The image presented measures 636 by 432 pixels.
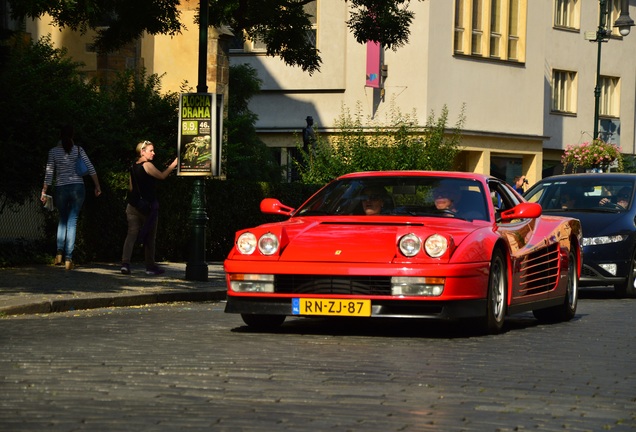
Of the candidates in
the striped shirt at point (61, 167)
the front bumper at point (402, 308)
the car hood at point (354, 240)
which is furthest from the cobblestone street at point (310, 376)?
the striped shirt at point (61, 167)

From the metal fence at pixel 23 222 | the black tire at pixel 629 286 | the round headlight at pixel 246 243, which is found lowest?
the black tire at pixel 629 286

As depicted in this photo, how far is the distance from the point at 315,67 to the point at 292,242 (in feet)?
41.3

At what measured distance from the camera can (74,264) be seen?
21109 mm

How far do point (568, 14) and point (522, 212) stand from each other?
40.7 metres

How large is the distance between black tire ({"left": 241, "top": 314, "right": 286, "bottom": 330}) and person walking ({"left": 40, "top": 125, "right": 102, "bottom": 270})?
7466mm

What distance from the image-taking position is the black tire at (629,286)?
1953cm

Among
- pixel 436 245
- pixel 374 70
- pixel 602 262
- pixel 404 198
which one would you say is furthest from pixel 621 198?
pixel 374 70

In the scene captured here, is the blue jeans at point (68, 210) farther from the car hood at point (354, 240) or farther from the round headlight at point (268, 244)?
the round headlight at point (268, 244)

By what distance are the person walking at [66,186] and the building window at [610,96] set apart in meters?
37.0

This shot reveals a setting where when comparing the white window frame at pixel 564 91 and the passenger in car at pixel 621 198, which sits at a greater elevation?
the white window frame at pixel 564 91

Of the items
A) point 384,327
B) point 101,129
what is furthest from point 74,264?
point 384,327

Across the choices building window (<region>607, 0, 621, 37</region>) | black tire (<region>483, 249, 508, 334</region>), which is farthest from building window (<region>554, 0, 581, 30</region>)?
black tire (<region>483, 249, 508, 334</region>)

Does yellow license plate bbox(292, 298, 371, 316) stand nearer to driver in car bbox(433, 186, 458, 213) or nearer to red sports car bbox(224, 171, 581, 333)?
red sports car bbox(224, 171, 581, 333)

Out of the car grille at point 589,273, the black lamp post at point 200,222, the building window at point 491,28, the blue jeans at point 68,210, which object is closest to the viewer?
the black lamp post at point 200,222
